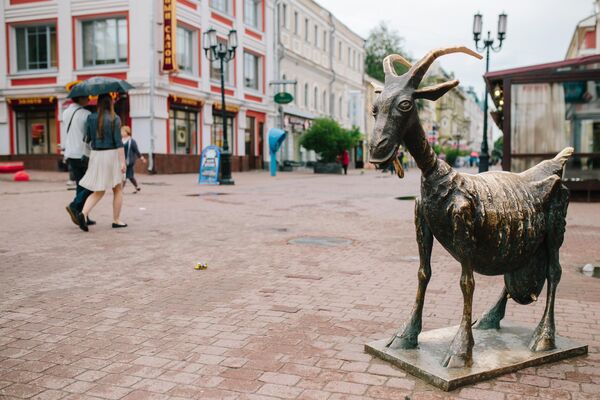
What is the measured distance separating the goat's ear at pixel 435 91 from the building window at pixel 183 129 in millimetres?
25595

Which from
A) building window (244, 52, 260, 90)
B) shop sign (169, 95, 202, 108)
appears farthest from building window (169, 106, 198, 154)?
building window (244, 52, 260, 90)

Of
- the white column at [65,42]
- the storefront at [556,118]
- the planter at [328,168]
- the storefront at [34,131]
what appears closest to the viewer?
the storefront at [556,118]

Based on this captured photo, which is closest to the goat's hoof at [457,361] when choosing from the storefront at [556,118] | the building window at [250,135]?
the storefront at [556,118]

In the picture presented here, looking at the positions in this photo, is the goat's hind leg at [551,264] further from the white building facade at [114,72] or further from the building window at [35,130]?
the building window at [35,130]

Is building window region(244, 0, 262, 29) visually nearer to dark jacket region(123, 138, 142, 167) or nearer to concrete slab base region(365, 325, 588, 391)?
dark jacket region(123, 138, 142, 167)

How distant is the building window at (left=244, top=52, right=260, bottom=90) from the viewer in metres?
35.2

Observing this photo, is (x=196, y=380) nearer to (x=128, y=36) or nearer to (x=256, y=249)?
(x=256, y=249)

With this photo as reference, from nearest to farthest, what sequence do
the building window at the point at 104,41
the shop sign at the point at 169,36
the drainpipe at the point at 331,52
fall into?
the shop sign at the point at 169,36, the building window at the point at 104,41, the drainpipe at the point at 331,52

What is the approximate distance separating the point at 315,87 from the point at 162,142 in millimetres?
21555

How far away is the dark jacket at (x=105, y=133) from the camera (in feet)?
28.1

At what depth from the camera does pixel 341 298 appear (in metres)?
4.93

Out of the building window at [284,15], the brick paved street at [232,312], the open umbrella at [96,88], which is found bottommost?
the brick paved street at [232,312]

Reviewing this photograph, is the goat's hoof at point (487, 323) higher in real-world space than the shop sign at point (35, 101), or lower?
lower

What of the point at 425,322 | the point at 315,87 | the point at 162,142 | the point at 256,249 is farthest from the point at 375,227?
the point at 315,87
